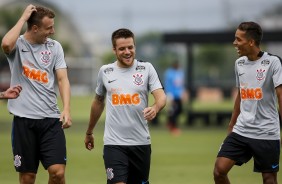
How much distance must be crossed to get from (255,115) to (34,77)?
2.65 meters

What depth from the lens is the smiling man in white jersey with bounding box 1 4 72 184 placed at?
10398mm

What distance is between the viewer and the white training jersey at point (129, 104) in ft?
33.3

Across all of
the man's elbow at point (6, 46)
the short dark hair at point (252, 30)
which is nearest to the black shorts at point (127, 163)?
the man's elbow at point (6, 46)

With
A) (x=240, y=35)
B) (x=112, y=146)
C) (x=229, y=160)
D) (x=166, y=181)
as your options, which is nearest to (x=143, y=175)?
(x=112, y=146)

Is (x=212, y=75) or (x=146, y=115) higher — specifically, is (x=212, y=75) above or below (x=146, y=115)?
below

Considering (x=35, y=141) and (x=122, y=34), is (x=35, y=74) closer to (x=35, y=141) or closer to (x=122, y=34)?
(x=35, y=141)

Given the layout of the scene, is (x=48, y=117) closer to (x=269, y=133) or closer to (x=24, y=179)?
(x=24, y=179)

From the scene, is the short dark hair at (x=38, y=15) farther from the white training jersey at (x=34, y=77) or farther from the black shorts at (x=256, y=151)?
Answer: the black shorts at (x=256, y=151)

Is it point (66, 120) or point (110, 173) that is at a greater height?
point (66, 120)

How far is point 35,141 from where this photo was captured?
10469 millimetres

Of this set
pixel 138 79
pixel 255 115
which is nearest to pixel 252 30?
pixel 255 115

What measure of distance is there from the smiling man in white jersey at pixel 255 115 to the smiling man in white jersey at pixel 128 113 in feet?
3.78

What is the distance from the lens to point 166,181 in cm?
1473

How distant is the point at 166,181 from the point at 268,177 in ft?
13.1
